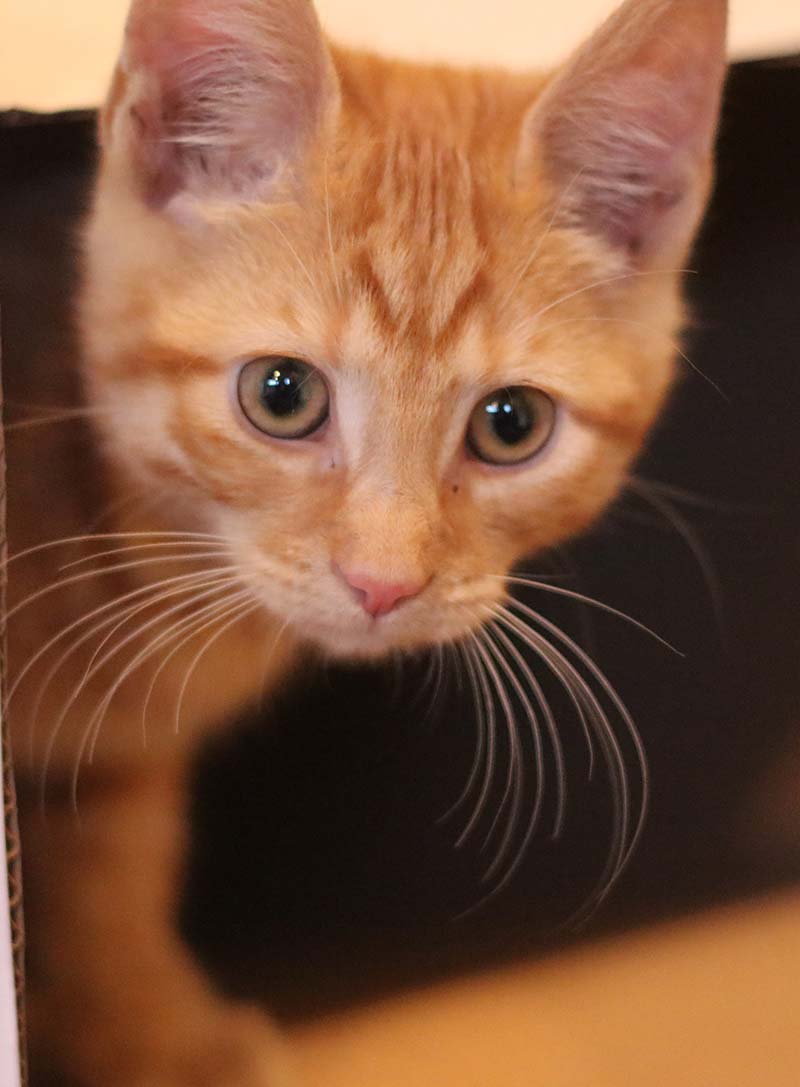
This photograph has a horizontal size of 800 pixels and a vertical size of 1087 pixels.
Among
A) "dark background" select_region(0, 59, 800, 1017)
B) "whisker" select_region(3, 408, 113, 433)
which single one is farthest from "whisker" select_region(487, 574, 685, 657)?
"whisker" select_region(3, 408, 113, 433)

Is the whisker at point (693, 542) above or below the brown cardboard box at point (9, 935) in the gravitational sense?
above

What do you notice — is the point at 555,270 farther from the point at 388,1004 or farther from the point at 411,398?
the point at 388,1004

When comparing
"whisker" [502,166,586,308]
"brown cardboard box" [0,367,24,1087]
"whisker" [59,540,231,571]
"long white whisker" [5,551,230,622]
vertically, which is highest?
"whisker" [502,166,586,308]

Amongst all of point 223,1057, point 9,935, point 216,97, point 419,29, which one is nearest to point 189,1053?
point 223,1057

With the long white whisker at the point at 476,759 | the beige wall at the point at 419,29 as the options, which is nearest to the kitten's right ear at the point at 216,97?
the beige wall at the point at 419,29

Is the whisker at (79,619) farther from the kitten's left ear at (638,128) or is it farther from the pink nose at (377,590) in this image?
the kitten's left ear at (638,128)

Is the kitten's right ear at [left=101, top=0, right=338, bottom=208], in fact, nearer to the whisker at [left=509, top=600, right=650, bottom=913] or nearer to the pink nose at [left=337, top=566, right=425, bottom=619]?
the pink nose at [left=337, top=566, right=425, bottom=619]

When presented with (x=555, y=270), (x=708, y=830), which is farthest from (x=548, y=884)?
(x=555, y=270)
